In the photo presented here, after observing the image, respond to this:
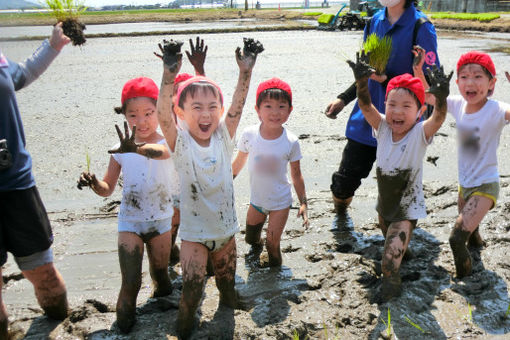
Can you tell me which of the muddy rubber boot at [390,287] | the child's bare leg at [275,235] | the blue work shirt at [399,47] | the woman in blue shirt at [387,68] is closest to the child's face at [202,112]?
the child's bare leg at [275,235]

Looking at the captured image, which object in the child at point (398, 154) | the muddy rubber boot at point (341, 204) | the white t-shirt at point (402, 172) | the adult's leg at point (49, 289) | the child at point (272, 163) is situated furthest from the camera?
the muddy rubber boot at point (341, 204)

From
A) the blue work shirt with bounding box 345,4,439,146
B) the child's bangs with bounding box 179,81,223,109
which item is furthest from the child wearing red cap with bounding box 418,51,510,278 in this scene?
the child's bangs with bounding box 179,81,223,109

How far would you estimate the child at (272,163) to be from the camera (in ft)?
12.0

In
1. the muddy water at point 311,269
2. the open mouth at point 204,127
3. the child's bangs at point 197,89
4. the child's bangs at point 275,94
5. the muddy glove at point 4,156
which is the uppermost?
the child's bangs at point 197,89

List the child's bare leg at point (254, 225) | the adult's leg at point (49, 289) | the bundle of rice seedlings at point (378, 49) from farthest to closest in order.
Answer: the child's bare leg at point (254, 225), the bundle of rice seedlings at point (378, 49), the adult's leg at point (49, 289)

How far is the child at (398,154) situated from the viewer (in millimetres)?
3262

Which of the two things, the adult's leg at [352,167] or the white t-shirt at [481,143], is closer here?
the white t-shirt at [481,143]

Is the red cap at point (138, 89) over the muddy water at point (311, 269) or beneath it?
over

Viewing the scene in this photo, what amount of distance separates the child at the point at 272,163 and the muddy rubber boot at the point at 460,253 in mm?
1079

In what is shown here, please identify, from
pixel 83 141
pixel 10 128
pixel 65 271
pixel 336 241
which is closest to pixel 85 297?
pixel 65 271

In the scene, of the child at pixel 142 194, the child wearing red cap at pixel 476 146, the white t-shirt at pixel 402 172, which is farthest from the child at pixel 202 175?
the child wearing red cap at pixel 476 146

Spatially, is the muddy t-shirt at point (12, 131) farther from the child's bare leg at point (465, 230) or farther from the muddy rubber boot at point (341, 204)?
the child's bare leg at point (465, 230)

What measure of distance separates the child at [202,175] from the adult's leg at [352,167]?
1597 mm

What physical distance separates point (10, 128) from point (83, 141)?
401 centimetres
